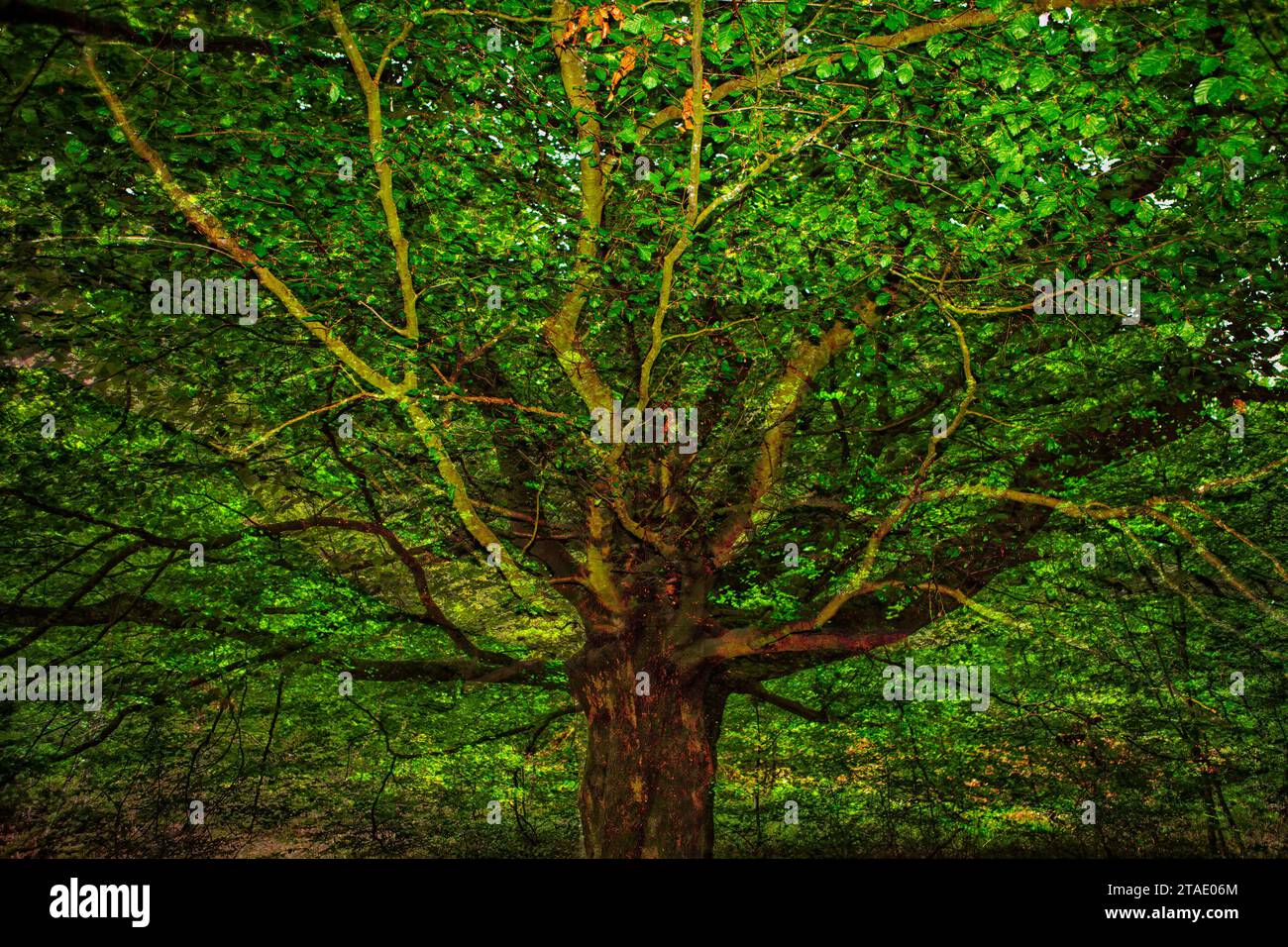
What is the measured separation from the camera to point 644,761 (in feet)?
37.1

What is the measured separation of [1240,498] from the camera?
13609mm

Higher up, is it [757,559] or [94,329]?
[94,329]

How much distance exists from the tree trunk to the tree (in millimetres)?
50

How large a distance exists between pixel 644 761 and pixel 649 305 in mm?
5710

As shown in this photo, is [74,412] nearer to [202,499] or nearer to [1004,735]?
[202,499]

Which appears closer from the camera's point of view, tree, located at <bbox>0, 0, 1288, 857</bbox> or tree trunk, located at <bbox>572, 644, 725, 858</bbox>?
tree, located at <bbox>0, 0, 1288, 857</bbox>

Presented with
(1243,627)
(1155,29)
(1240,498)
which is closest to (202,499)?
(1155,29)

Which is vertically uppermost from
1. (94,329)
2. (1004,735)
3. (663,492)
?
(94,329)

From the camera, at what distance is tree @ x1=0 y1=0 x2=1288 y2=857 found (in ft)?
23.3

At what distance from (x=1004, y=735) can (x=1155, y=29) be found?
19.2 meters

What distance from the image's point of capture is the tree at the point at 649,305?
7.09 metres

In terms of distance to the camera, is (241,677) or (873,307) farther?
(241,677)

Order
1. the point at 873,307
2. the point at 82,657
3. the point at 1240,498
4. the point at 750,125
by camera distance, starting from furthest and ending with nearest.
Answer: the point at 82,657
the point at 1240,498
the point at 873,307
the point at 750,125

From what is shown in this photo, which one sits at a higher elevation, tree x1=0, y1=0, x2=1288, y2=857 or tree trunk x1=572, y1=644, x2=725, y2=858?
tree x1=0, y1=0, x2=1288, y2=857
